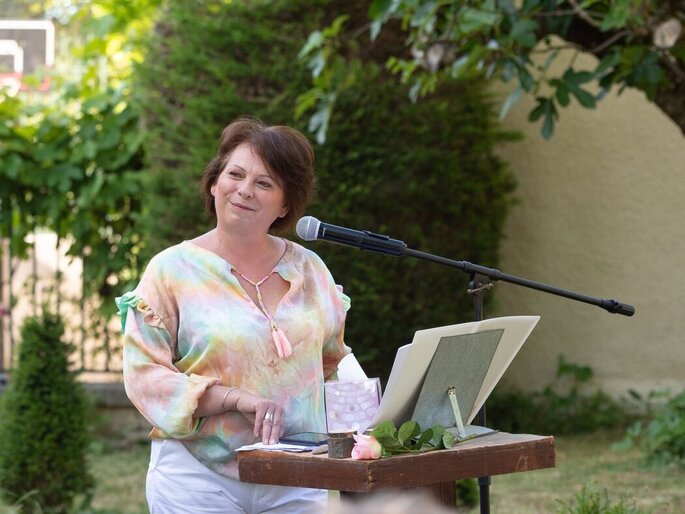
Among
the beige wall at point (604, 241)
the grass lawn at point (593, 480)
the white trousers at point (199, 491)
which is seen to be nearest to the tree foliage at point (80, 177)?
the beige wall at point (604, 241)

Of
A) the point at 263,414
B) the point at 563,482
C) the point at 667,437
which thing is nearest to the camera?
the point at 263,414

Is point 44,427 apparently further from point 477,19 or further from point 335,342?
point 335,342

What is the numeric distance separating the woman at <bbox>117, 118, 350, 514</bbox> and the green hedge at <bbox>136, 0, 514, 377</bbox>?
13.6 ft

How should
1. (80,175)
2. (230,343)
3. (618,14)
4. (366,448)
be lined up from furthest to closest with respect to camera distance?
(80,175), (618,14), (230,343), (366,448)

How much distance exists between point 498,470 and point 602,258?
6.10 metres

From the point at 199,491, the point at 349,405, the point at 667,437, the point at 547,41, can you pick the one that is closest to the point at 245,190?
the point at 349,405

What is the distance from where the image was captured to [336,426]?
8.55ft

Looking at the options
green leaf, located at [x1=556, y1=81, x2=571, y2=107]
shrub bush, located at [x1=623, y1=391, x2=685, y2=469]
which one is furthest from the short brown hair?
shrub bush, located at [x1=623, y1=391, x2=685, y2=469]

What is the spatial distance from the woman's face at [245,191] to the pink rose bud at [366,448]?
73 centimetres

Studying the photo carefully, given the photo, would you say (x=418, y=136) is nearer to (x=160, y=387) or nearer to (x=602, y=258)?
(x=602, y=258)

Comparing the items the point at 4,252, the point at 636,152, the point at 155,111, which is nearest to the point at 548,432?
the point at 636,152

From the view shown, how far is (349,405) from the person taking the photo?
265 centimetres

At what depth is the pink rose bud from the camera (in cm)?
246

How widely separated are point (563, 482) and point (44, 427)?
9.34 feet
